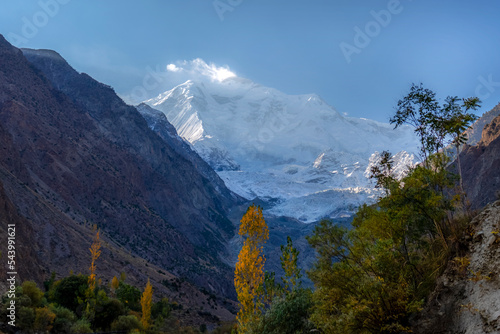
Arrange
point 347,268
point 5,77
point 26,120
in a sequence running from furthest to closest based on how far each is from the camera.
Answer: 1. point 5,77
2. point 26,120
3. point 347,268

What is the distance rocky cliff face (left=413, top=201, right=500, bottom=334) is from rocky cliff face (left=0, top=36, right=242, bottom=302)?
115 ft

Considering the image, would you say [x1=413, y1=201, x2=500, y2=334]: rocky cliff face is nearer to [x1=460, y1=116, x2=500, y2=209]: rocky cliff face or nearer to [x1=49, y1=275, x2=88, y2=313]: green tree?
[x1=49, y1=275, x2=88, y2=313]: green tree

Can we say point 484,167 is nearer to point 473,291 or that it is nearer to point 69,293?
point 69,293

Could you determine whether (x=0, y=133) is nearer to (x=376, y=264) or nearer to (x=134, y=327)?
(x=134, y=327)

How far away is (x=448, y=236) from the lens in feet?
35.7

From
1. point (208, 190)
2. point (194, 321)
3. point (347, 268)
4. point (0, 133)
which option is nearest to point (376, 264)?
point (347, 268)

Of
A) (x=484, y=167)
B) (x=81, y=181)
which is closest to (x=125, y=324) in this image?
(x=81, y=181)

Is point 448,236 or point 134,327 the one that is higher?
point 448,236

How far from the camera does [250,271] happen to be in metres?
13.7

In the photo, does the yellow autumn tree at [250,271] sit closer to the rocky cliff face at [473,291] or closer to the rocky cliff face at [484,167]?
the rocky cliff face at [473,291]

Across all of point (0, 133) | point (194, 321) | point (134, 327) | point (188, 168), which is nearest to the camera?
point (134, 327)

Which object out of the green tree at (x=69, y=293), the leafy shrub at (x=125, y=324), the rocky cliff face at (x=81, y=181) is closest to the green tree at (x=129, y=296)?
the green tree at (x=69, y=293)

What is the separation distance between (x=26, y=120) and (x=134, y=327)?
212ft

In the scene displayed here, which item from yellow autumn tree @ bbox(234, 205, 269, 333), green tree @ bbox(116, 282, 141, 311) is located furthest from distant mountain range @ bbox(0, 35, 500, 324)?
yellow autumn tree @ bbox(234, 205, 269, 333)
